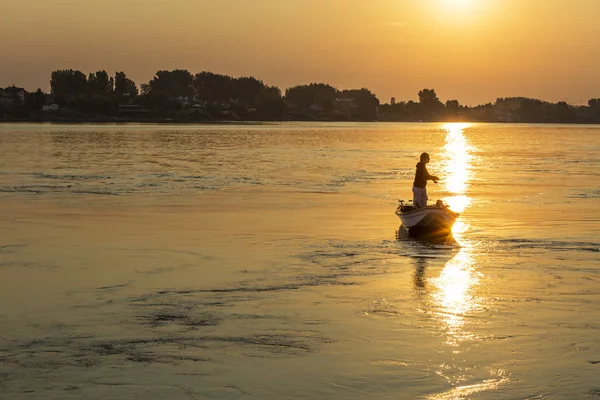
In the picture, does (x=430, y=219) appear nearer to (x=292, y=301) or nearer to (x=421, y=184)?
(x=421, y=184)

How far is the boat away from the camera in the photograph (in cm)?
2623

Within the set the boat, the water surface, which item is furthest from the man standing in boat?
the water surface

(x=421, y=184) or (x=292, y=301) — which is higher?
(x=421, y=184)

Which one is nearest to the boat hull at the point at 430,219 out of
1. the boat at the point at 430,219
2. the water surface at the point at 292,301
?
the boat at the point at 430,219

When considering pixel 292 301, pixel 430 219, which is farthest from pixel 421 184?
pixel 292 301

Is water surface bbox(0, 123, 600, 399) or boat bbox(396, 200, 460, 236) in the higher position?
boat bbox(396, 200, 460, 236)

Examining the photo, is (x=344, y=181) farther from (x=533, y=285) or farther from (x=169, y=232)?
(x=533, y=285)

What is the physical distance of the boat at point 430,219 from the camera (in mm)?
26234

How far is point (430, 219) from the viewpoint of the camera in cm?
2623

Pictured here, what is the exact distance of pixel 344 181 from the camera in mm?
50938

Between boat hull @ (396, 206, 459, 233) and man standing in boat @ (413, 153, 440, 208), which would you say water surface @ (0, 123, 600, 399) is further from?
man standing in boat @ (413, 153, 440, 208)

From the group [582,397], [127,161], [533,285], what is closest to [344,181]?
[127,161]

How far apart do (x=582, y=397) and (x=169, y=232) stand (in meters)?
17.4

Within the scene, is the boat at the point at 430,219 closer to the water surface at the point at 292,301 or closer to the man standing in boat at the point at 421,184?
the man standing in boat at the point at 421,184
